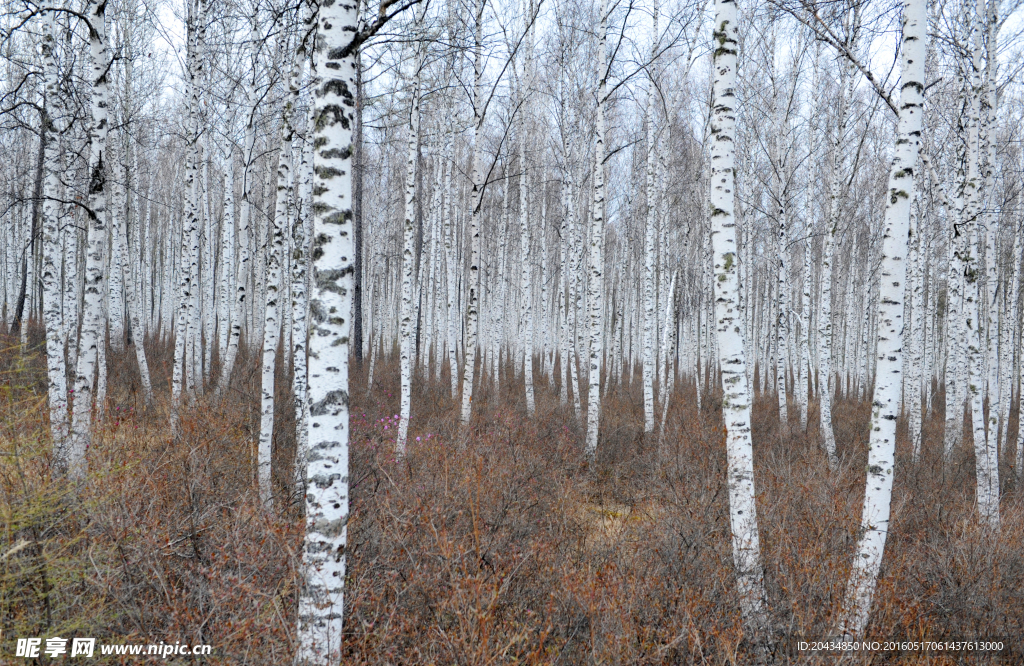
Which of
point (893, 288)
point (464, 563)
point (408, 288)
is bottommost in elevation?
point (464, 563)

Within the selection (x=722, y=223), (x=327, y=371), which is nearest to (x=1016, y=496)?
(x=722, y=223)

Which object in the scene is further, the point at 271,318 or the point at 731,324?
the point at 271,318

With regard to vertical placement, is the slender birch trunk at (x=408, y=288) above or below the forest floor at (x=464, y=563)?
above

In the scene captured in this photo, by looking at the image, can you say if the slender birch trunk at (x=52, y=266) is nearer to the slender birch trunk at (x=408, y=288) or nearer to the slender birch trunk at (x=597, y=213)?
the slender birch trunk at (x=408, y=288)

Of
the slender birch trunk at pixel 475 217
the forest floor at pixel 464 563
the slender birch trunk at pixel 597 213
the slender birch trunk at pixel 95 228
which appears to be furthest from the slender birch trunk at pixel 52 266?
the slender birch trunk at pixel 597 213

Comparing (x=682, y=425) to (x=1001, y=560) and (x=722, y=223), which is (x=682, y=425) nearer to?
(x=1001, y=560)

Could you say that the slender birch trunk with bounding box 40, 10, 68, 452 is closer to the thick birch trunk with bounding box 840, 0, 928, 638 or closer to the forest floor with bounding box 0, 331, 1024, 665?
the forest floor with bounding box 0, 331, 1024, 665

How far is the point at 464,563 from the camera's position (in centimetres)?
354

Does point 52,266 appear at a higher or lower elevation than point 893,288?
higher

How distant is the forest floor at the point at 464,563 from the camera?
10.6 feet

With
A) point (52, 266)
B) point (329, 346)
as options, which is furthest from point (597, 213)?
point (52, 266)

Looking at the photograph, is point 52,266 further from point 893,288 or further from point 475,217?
point 893,288

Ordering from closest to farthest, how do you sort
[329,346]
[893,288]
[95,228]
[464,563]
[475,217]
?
[329,346]
[464,563]
[893,288]
[95,228]
[475,217]

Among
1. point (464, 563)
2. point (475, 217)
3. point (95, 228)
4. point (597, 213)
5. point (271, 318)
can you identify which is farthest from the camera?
point (475, 217)
